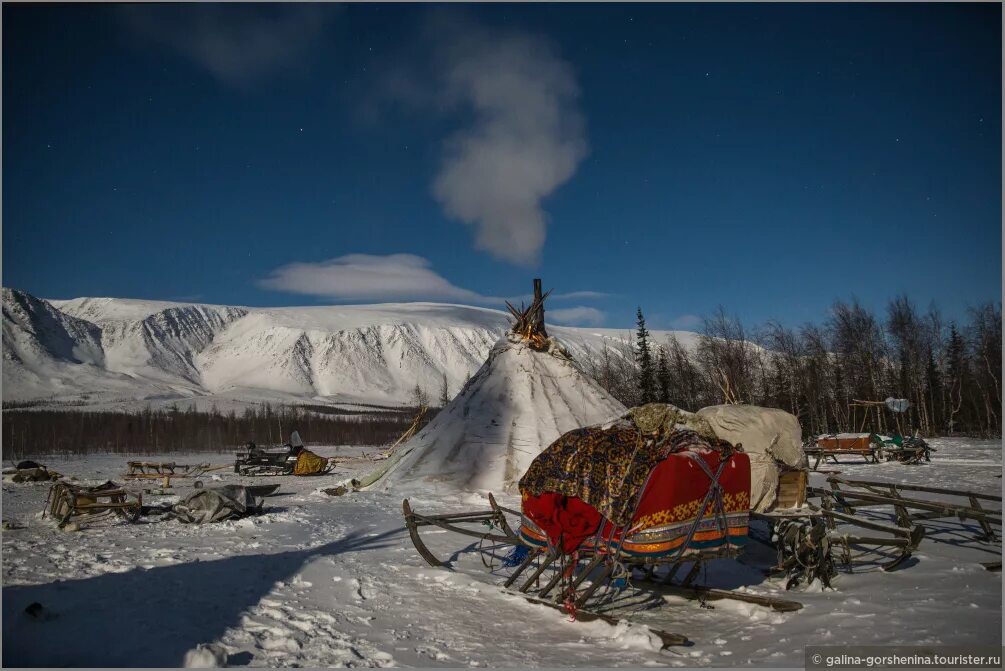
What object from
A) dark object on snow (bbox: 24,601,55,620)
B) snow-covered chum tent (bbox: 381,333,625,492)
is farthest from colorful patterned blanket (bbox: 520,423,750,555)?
snow-covered chum tent (bbox: 381,333,625,492)

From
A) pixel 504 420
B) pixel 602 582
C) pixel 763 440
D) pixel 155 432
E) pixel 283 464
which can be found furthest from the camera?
pixel 155 432

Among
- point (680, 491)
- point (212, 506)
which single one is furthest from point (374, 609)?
point (212, 506)

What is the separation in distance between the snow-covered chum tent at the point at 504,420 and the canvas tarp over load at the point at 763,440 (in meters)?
6.54

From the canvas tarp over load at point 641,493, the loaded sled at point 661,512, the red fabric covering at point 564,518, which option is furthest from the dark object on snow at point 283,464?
the red fabric covering at point 564,518

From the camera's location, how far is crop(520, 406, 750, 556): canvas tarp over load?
17.2ft

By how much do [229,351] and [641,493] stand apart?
123m

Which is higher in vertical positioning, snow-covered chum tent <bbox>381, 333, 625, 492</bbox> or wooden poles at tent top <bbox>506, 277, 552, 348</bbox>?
wooden poles at tent top <bbox>506, 277, 552, 348</bbox>

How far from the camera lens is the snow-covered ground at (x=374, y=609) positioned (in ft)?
14.8

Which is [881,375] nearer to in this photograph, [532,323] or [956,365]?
[956,365]

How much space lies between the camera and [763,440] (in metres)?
6.26

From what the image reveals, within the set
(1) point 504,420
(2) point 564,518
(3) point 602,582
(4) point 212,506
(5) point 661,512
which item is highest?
(1) point 504,420

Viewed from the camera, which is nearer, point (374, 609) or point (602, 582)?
point (602, 582)

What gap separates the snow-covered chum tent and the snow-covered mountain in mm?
61903

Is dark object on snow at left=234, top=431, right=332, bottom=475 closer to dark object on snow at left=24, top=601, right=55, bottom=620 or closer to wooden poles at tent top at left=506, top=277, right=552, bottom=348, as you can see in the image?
wooden poles at tent top at left=506, top=277, right=552, bottom=348
